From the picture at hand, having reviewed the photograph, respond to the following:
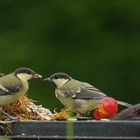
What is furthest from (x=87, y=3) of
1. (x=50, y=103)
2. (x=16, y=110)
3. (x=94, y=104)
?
(x=16, y=110)

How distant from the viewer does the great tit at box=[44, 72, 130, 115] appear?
7.28 m

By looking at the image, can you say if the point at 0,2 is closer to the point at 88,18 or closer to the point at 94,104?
the point at 88,18

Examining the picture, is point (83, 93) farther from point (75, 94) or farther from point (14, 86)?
point (14, 86)

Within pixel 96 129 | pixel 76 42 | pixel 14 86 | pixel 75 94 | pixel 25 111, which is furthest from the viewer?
pixel 76 42

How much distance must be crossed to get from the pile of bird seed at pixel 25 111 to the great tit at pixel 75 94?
2.94 feet

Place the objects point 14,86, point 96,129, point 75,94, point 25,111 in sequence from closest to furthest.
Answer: point 96,129 < point 25,111 < point 14,86 < point 75,94

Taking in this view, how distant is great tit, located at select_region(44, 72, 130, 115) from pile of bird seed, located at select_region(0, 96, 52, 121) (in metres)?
0.90

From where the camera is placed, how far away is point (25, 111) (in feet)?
20.0

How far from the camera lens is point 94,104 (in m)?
7.49

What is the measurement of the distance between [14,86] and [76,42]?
541 centimetres

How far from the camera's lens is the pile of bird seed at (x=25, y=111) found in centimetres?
608

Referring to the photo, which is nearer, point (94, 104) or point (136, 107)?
point (136, 107)

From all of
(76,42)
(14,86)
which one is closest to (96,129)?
(14,86)

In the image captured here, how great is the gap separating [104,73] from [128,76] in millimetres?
343
